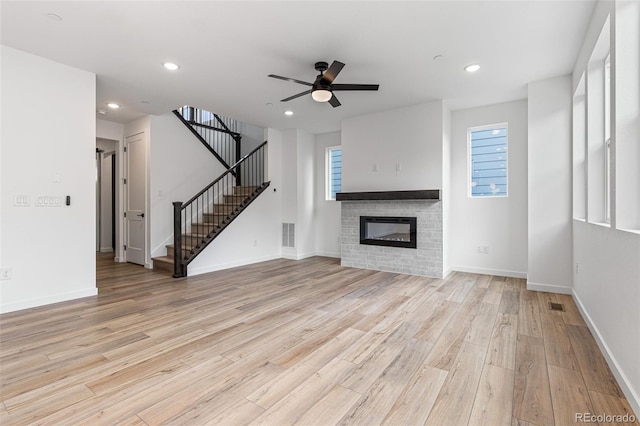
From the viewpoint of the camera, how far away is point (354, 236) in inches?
223

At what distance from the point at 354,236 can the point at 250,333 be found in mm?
3302

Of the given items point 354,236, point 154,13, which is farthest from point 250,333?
point 354,236

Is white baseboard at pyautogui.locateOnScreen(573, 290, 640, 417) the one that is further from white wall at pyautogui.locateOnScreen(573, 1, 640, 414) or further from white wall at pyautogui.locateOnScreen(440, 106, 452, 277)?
white wall at pyautogui.locateOnScreen(440, 106, 452, 277)

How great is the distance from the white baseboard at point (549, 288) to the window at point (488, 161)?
5.00 feet

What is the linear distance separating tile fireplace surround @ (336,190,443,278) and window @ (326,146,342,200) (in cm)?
120

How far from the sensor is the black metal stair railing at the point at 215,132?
6.58 m

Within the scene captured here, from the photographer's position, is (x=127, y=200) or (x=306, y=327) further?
(x=127, y=200)

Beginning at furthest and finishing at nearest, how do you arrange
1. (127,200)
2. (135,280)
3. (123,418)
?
(127,200) < (135,280) < (123,418)

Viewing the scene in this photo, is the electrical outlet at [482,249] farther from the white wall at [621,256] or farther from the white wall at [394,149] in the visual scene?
the white wall at [621,256]

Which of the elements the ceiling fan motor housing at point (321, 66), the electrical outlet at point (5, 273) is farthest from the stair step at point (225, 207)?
the ceiling fan motor housing at point (321, 66)

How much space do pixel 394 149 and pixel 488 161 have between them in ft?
5.13

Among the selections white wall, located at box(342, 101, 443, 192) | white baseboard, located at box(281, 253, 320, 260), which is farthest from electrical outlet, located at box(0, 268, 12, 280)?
white wall, located at box(342, 101, 443, 192)

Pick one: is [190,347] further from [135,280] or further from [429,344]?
[135,280]

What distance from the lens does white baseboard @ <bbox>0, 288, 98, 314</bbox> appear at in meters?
3.21
